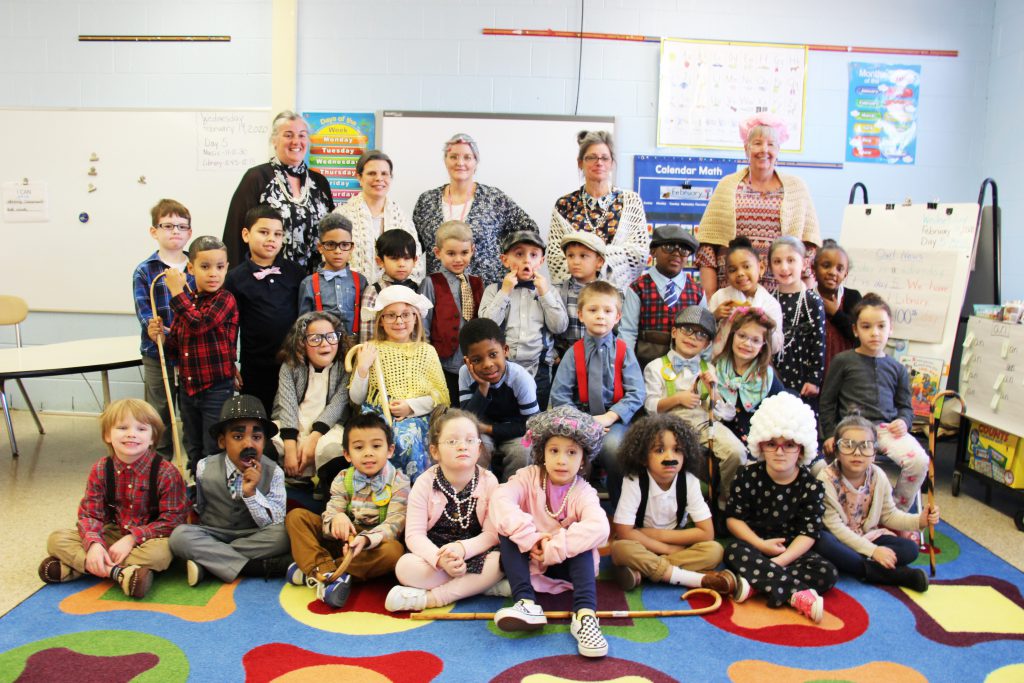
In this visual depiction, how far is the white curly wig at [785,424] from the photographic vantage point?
107 inches

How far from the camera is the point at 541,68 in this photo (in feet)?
15.6

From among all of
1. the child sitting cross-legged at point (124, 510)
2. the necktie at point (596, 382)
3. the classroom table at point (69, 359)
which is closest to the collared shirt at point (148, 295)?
the classroom table at point (69, 359)

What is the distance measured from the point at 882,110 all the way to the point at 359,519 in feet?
13.3

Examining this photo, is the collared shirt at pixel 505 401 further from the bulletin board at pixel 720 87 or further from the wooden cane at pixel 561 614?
the bulletin board at pixel 720 87

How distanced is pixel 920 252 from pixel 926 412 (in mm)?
840

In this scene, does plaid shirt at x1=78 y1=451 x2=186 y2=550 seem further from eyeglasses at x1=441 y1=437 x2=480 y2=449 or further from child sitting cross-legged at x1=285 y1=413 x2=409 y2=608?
eyeglasses at x1=441 y1=437 x2=480 y2=449

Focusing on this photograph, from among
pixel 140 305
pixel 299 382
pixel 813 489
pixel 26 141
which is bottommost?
pixel 813 489

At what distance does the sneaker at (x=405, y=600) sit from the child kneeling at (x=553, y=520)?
0.28 meters

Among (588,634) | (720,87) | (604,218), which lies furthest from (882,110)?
(588,634)

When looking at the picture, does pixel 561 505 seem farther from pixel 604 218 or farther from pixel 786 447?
pixel 604 218

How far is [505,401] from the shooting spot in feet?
10.3

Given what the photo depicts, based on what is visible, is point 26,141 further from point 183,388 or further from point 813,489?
point 813,489

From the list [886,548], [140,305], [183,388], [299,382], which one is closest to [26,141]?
[140,305]

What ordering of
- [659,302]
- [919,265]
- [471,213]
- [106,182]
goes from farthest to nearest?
[106,182]
[919,265]
[471,213]
[659,302]
